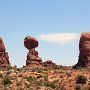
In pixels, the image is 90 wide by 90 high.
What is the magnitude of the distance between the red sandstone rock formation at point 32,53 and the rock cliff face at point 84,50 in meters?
9.40

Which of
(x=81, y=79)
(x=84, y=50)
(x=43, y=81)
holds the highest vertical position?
(x=84, y=50)

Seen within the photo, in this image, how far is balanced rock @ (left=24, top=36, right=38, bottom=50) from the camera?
10188 cm

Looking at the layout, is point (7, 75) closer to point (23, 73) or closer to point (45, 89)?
point (23, 73)

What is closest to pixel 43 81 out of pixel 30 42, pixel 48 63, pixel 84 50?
pixel 84 50

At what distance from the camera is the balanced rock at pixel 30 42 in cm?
10188

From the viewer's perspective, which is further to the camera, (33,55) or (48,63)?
(48,63)

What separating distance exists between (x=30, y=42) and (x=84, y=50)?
1352cm

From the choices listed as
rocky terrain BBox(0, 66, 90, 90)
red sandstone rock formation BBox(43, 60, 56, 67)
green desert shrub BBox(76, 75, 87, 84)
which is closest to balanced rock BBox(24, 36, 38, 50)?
red sandstone rock formation BBox(43, 60, 56, 67)

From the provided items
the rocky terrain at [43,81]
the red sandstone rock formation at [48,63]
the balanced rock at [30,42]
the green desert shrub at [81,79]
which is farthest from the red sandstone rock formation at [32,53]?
the green desert shrub at [81,79]

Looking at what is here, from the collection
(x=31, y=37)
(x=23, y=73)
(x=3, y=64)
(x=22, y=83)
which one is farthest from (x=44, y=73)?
(x=31, y=37)

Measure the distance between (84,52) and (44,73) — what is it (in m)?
20.4

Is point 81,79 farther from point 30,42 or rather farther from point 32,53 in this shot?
point 30,42

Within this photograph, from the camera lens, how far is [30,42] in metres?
102

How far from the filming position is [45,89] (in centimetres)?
6694
